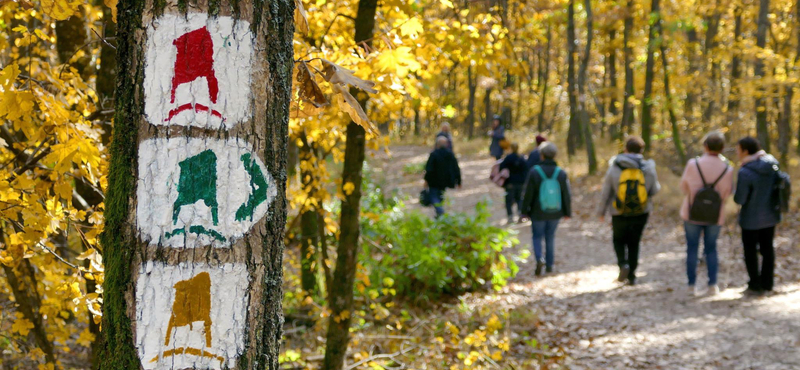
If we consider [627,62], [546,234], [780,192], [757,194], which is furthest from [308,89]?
[627,62]

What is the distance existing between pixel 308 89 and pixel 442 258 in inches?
191

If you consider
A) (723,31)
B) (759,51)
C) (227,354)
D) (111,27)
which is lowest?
(227,354)

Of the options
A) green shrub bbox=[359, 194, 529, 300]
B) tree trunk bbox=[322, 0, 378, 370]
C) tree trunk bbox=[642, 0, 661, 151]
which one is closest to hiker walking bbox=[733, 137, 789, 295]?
green shrub bbox=[359, 194, 529, 300]

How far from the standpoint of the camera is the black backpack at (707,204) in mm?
5883

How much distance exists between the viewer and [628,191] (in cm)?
639

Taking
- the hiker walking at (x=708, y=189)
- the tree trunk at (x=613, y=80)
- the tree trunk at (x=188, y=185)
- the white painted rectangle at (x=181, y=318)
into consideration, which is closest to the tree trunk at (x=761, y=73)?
the hiker walking at (x=708, y=189)

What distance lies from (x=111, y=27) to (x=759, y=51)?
9.98 meters

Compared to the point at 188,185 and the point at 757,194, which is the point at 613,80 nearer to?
the point at 757,194

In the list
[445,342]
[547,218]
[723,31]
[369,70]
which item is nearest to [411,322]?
[445,342]

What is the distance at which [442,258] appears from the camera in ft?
21.2

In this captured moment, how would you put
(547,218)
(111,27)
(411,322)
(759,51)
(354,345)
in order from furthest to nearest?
(759,51)
(547,218)
(411,322)
(354,345)
(111,27)

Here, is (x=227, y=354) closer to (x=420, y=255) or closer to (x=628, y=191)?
(x=420, y=255)

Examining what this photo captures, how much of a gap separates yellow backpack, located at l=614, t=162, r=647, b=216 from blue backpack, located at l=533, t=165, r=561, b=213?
37.5 inches

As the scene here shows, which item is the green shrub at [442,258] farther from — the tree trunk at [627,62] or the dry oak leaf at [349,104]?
the tree trunk at [627,62]
